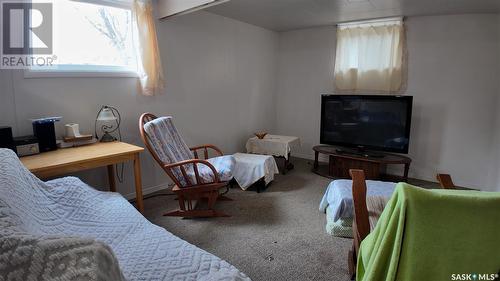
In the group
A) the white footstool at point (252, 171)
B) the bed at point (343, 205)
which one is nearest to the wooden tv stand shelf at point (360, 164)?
the white footstool at point (252, 171)

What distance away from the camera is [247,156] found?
3805 mm

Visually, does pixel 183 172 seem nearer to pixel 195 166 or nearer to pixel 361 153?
pixel 195 166

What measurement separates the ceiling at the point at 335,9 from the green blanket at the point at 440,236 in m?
2.92

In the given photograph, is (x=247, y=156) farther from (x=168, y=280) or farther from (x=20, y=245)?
(x=20, y=245)

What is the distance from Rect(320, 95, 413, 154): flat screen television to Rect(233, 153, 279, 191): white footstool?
126 cm

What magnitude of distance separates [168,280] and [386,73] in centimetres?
404

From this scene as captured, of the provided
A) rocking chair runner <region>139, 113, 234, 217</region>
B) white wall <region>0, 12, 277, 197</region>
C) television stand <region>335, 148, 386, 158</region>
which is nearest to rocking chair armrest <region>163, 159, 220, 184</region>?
rocking chair runner <region>139, 113, 234, 217</region>

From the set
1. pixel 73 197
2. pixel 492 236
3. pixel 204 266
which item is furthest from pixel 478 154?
pixel 73 197

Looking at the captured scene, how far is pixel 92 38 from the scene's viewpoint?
2.82 m

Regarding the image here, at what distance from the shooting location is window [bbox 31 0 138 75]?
2.58 metres

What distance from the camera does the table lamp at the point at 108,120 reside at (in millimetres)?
2695

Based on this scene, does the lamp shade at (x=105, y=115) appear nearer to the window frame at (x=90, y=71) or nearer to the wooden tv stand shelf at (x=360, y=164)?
the window frame at (x=90, y=71)

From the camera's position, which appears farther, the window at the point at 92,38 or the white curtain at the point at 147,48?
the white curtain at the point at 147,48

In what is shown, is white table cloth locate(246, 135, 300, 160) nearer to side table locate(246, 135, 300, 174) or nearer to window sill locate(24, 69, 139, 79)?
side table locate(246, 135, 300, 174)
